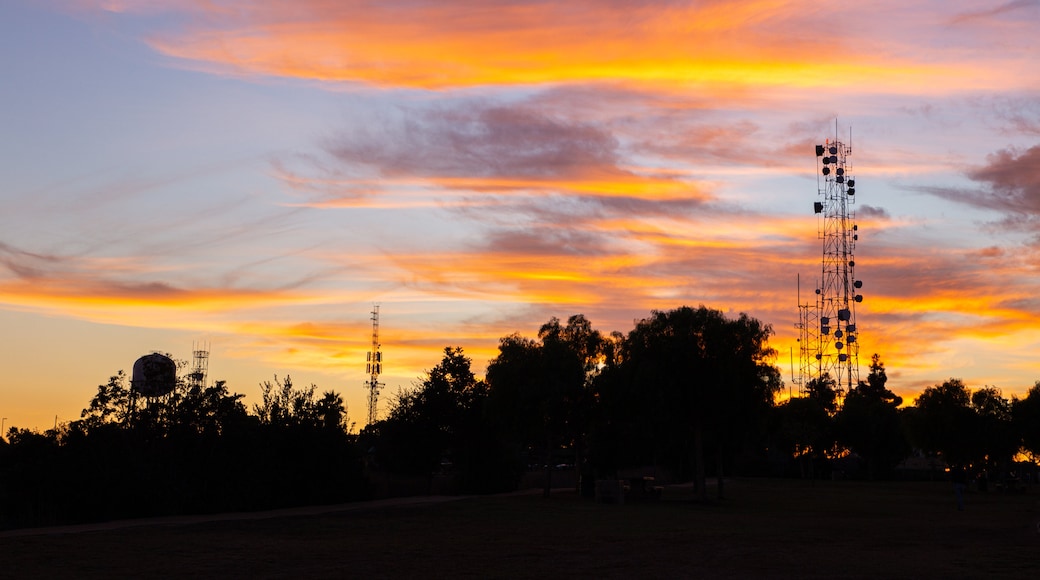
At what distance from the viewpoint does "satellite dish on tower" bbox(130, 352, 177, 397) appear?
128 ft

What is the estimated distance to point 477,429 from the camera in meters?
64.2

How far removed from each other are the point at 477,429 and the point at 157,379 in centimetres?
2693

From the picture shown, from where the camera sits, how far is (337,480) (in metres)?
45.4

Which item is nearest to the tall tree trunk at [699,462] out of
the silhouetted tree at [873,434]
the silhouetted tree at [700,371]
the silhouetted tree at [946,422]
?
the silhouetted tree at [700,371]

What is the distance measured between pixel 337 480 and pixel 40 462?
45.0ft

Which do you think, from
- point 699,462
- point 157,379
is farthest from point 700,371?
point 157,379

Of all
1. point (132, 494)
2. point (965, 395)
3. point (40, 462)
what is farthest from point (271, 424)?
point (965, 395)

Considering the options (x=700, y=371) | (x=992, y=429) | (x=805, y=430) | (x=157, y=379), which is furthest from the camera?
(x=805, y=430)

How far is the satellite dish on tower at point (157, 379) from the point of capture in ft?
128

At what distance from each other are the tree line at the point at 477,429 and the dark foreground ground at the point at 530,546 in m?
3.05

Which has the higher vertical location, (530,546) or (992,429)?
(992,429)

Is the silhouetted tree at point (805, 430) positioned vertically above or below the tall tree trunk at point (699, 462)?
above

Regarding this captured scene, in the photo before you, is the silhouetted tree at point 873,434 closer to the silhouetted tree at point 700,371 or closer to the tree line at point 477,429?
the tree line at point 477,429

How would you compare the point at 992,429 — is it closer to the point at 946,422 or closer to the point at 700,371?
the point at 946,422
